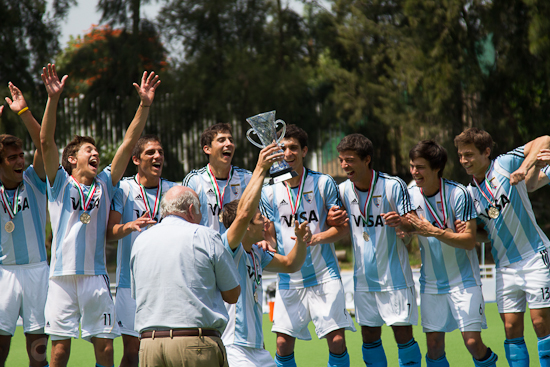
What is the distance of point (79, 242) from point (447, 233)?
334 cm

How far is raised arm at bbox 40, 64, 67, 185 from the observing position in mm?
4711

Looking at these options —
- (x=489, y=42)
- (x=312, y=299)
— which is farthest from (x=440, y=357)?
(x=489, y=42)

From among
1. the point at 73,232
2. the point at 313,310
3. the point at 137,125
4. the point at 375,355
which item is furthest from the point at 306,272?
the point at 73,232

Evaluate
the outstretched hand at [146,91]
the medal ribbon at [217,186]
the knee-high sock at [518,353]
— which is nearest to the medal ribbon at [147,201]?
the medal ribbon at [217,186]

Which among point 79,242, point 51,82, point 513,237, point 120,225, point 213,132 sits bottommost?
point 513,237

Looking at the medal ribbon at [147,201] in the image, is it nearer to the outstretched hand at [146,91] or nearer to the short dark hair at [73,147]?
the short dark hair at [73,147]

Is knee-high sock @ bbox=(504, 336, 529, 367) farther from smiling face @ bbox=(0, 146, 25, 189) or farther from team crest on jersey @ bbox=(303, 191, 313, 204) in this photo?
smiling face @ bbox=(0, 146, 25, 189)

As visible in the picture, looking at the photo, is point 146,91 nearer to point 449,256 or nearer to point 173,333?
point 173,333

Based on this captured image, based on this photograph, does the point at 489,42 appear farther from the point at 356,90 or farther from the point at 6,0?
the point at 6,0

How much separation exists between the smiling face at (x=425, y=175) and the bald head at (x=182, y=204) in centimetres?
249

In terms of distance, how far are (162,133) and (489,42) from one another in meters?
11.4

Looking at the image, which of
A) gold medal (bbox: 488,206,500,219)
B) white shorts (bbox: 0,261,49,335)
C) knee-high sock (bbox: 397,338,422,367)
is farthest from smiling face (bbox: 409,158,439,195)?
white shorts (bbox: 0,261,49,335)

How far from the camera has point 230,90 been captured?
2050cm

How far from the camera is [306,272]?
5.34 meters
